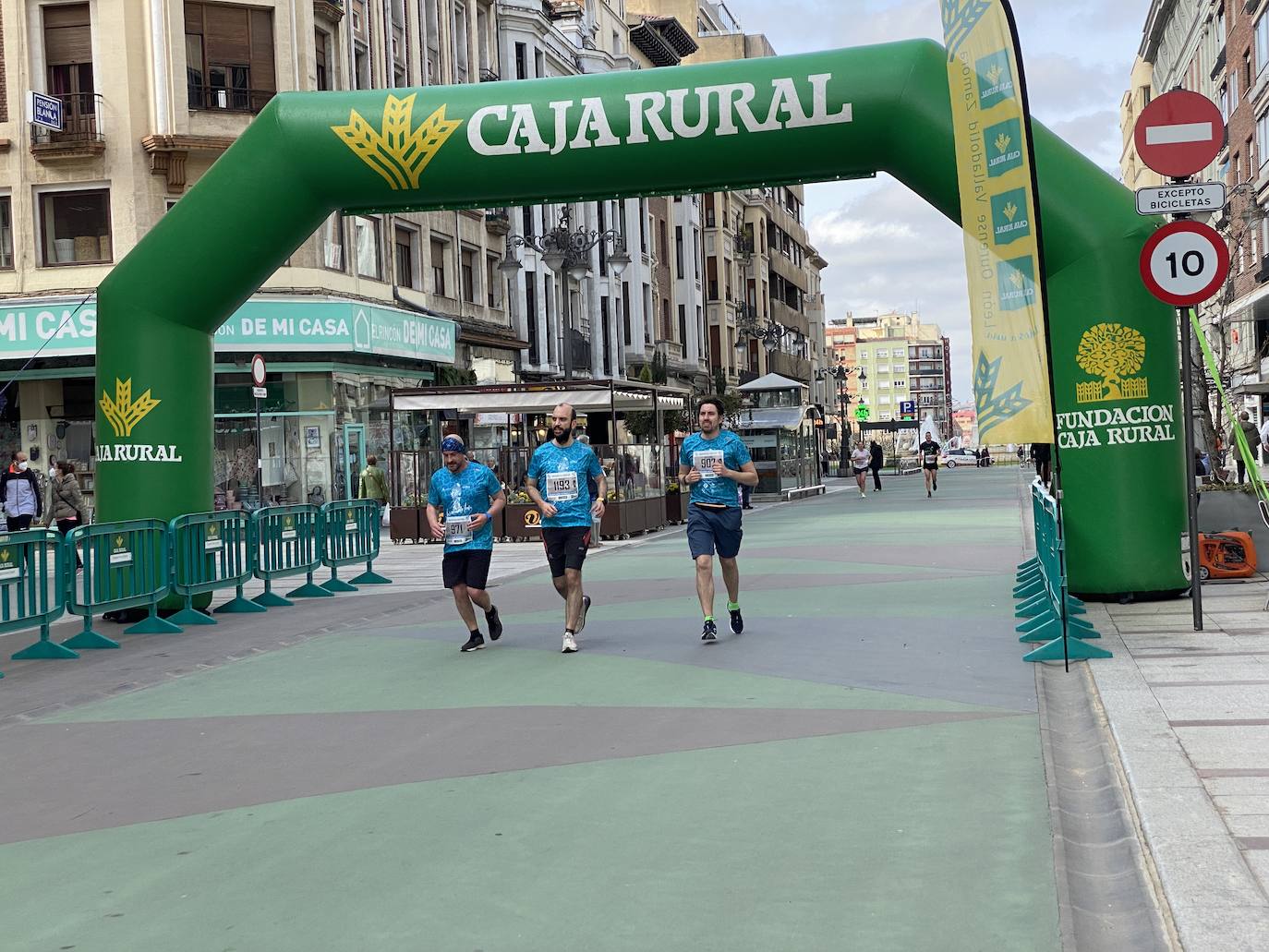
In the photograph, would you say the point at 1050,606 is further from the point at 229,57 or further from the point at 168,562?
the point at 229,57

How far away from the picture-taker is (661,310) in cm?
6394

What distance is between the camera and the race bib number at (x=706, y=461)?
1191cm

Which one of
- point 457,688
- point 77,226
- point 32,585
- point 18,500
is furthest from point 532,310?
point 457,688

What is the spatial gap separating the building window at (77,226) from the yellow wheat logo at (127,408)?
764 inches

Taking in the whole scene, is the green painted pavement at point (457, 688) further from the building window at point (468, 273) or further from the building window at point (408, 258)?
the building window at point (468, 273)

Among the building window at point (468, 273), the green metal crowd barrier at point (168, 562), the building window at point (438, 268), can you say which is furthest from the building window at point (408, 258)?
the green metal crowd barrier at point (168, 562)

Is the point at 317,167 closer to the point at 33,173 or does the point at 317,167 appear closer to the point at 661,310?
the point at 33,173

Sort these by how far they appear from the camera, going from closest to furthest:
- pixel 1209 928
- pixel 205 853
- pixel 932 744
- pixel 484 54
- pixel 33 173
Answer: pixel 1209 928 → pixel 205 853 → pixel 932 744 → pixel 33 173 → pixel 484 54

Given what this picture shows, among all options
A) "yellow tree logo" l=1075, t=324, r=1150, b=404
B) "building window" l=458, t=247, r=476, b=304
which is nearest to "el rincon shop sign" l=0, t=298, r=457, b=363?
"building window" l=458, t=247, r=476, b=304

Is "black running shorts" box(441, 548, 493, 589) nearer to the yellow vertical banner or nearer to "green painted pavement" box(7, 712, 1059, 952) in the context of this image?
the yellow vertical banner

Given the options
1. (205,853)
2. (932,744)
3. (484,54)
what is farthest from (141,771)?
(484,54)

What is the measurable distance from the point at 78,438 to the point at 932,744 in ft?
94.2

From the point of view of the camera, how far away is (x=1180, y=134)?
10844mm

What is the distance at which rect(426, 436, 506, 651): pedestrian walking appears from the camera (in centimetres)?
1181
